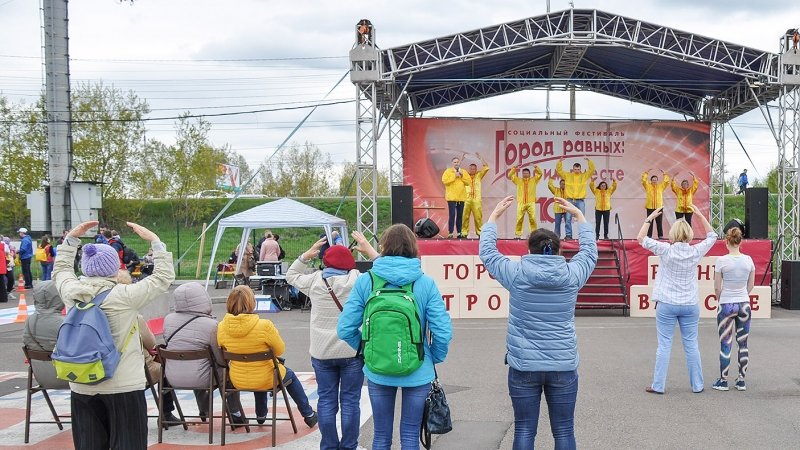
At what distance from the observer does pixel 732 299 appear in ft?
26.0

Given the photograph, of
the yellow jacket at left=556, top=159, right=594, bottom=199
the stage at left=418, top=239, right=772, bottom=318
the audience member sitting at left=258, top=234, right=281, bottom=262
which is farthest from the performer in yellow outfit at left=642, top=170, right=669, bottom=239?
the audience member sitting at left=258, top=234, right=281, bottom=262

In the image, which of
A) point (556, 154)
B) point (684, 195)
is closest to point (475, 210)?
point (556, 154)

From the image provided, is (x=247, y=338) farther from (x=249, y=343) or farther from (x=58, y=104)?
(x=58, y=104)

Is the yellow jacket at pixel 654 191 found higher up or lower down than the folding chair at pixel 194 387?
higher up

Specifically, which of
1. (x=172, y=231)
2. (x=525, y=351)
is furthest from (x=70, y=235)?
(x=172, y=231)

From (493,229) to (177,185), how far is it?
3316 cm

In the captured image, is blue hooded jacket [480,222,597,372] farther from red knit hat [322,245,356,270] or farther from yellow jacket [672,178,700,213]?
yellow jacket [672,178,700,213]

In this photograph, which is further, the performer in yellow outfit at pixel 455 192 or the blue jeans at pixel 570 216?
the blue jeans at pixel 570 216

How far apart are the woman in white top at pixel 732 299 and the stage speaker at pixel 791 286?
950 cm

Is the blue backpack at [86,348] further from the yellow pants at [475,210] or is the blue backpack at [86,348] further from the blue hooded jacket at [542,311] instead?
the yellow pants at [475,210]

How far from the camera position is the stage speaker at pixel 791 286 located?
642 inches

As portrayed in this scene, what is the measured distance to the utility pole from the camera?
1634cm

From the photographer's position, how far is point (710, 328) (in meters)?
13.1

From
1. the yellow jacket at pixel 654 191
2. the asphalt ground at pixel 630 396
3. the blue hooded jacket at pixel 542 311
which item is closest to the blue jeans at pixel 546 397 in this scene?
the blue hooded jacket at pixel 542 311
